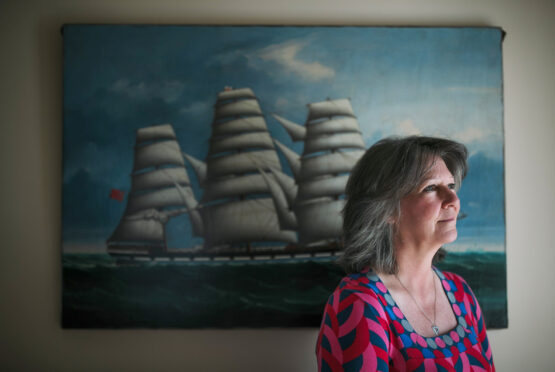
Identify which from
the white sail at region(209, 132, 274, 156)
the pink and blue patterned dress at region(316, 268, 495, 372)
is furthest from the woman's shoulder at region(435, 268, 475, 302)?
the white sail at region(209, 132, 274, 156)

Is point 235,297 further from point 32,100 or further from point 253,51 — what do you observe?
point 32,100

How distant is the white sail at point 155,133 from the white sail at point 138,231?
0.33 m

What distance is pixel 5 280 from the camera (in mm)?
1577

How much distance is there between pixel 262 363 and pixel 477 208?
43.5 inches

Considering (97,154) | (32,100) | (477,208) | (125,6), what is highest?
(125,6)

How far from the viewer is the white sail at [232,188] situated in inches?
61.1

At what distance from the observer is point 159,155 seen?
1.56 m

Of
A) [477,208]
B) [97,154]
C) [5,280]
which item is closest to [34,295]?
[5,280]

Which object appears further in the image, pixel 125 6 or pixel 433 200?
pixel 125 6

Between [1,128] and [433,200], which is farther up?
[1,128]

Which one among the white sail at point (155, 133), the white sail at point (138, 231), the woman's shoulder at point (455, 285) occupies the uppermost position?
the white sail at point (155, 133)

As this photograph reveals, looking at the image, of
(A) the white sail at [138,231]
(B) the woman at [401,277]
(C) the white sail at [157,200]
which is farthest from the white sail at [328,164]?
(A) the white sail at [138,231]

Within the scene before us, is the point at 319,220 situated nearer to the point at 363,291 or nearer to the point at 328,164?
the point at 328,164

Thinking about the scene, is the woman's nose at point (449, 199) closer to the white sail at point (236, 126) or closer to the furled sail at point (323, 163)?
the furled sail at point (323, 163)
